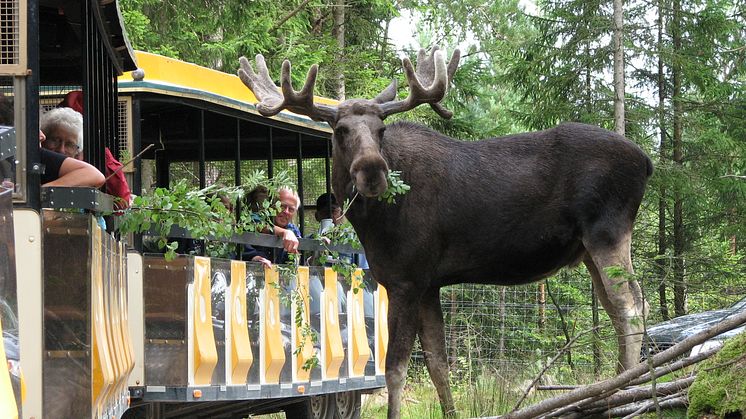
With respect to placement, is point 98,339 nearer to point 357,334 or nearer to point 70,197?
point 70,197

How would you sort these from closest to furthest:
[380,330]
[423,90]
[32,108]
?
[32,108] → [423,90] → [380,330]

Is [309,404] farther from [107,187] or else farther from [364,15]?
[364,15]

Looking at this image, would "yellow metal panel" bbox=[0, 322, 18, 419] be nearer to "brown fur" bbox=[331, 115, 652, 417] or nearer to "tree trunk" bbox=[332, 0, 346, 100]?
"brown fur" bbox=[331, 115, 652, 417]

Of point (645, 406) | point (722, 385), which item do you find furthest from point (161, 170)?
point (722, 385)

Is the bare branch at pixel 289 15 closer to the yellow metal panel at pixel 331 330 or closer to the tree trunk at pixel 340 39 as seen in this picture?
the tree trunk at pixel 340 39

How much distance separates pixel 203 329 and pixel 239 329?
2.07 ft

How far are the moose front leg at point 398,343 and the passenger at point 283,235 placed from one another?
5.44 ft

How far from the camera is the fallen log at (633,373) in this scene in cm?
494

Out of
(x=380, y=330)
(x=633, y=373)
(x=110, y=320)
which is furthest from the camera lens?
(x=380, y=330)

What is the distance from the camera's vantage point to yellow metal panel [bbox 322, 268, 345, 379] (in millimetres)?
10469

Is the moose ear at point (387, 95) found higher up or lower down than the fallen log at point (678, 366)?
higher up

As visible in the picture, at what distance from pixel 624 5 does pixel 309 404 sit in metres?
12.6

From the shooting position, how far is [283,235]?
32.8 ft

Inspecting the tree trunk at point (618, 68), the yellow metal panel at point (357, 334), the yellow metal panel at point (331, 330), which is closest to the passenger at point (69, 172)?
the yellow metal panel at point (331, 330)
